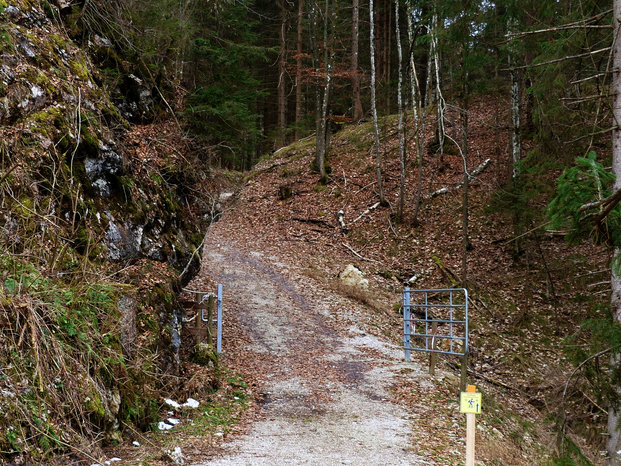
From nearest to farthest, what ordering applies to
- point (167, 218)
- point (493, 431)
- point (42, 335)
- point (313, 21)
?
point (42, 335)
point (493, 431)
point (167, 218)
point (313, 21)

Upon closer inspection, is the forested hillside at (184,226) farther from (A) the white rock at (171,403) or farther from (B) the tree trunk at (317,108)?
(B) the tree trunk at (317,108)

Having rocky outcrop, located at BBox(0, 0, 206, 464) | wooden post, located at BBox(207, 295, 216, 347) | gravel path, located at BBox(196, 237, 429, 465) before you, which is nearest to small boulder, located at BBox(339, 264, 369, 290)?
gravel path, located at BBox(196, 237, 429, 465)

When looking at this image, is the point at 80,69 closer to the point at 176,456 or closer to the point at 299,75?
the point at 176,456

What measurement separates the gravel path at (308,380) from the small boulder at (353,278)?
1047 millimetres

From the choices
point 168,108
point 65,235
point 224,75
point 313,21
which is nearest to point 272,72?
point 313,21

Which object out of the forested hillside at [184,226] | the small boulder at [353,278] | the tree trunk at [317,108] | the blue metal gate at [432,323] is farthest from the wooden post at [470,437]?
the tree trunk at [317,108]

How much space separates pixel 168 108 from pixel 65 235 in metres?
4.37

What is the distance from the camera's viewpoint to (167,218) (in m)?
8.00

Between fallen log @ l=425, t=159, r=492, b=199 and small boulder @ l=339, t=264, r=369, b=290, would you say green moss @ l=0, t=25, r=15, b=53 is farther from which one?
fallen log @ l=425, t=159, r=492, b=199

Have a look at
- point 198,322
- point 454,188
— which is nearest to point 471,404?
point 198,322

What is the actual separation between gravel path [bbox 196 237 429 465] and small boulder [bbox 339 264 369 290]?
105 centimetres

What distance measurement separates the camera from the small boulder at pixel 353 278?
44.4 ft

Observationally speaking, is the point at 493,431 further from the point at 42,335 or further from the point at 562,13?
the point at 562,13

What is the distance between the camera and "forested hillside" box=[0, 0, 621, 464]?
14.5ft
